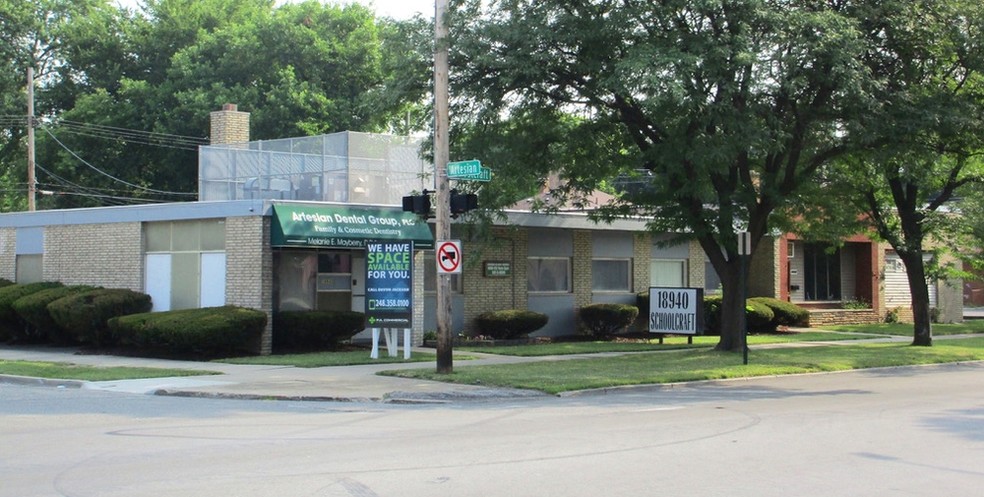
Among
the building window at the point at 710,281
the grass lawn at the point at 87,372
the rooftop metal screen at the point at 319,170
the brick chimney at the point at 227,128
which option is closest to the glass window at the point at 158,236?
the rooftop metal screen at the point at 319,170

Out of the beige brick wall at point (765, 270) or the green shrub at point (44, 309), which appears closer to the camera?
the green shrub at point (44, 309)

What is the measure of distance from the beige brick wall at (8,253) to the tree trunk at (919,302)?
79.3 ft

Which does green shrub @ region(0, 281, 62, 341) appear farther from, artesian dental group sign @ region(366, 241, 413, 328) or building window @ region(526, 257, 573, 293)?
building window @ region(526, 257, 573, 293)

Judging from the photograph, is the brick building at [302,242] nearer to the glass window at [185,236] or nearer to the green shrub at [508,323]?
the glass window at [185,236]

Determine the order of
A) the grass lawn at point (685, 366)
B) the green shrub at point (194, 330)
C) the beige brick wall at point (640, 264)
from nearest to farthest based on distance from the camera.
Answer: the grass lawn at point (685, 366) → the green shrub at point (194, 330) → the beige brick wall at point (640, 264)

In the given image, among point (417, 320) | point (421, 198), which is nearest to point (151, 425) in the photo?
point (421, 198)

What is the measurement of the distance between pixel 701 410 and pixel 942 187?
56.9 feet

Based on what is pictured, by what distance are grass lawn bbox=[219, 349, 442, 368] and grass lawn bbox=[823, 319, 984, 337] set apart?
17.9m

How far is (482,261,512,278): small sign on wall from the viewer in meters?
29.5

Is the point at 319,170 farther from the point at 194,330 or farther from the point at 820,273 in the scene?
the point at 820,273

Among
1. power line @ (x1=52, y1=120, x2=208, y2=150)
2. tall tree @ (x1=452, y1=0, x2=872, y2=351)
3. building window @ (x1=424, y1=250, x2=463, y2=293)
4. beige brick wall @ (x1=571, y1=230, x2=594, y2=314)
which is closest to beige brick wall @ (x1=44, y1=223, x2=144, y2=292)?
building window @ (x1=424, y1=250, x2=463, y2=293)

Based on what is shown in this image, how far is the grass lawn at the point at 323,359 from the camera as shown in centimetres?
2216

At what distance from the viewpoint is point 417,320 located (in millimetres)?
27094

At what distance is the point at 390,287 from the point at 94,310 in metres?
6.97
